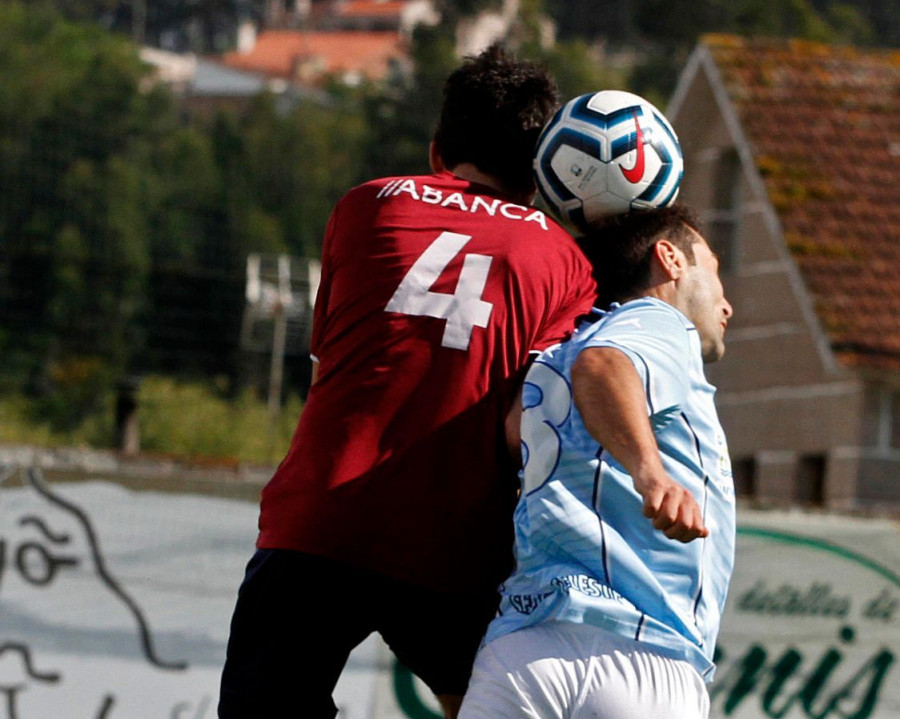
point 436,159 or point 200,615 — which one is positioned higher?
point 436,159

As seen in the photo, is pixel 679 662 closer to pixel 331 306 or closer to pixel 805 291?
pixel 331 306

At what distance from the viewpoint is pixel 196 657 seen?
24.3 ft

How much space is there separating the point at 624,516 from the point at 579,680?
279mm

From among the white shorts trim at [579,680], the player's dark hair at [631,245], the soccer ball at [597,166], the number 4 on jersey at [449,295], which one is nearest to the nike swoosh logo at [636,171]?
the soccer ball at [597,166]

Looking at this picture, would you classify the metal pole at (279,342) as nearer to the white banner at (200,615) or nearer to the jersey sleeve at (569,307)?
the white banner at (200,615)

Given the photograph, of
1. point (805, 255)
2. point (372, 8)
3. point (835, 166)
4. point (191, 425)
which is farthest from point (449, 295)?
point (372, 8)

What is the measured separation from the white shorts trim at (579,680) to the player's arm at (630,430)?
0.29m

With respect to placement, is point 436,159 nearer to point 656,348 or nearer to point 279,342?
point 656,348

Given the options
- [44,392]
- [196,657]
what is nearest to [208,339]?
[44,392]

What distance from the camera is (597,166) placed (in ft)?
12.2

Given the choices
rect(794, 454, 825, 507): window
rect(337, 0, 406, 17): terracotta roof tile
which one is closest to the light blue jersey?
rect(794, 454, 825, 507): window

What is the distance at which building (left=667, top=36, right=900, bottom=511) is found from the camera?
17453mm

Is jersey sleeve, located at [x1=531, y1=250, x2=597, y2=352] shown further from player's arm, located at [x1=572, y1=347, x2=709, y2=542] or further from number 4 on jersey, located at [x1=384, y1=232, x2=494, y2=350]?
player's arm, located at [x1=572, y1=347, x2=709, y2=542]

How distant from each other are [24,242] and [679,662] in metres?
42.0
